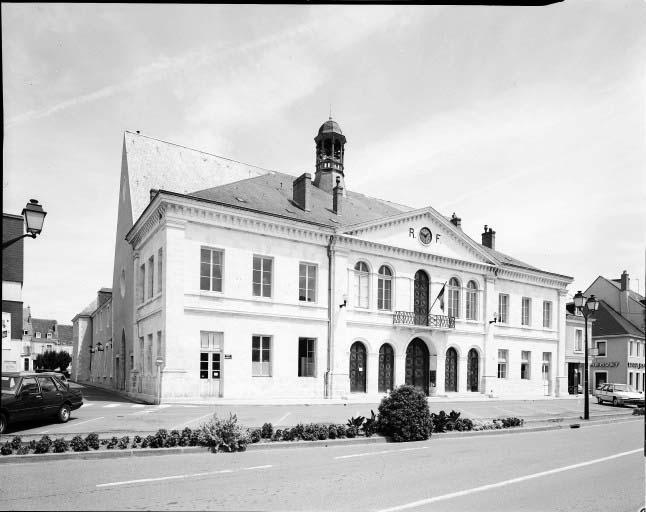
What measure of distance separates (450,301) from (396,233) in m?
6.28

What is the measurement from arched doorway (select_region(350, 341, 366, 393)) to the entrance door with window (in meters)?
7.86

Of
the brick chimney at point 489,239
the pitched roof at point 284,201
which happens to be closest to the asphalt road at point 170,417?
the pitched roof at point 284,201

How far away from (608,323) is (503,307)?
67.2 feet

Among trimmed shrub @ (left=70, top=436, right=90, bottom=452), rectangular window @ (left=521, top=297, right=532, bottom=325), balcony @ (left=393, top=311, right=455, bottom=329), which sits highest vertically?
rectangular window @ (left=521, top=297, right=532, bottom=325)

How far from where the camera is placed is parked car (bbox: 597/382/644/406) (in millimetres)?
35625

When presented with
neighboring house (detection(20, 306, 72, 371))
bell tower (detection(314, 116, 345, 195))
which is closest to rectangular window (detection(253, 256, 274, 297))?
bell tower (detection(314, 116, 345, 195))

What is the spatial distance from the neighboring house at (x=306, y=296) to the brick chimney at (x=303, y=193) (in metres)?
0.09

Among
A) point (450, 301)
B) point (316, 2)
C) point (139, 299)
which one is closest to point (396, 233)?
point (450, 301)

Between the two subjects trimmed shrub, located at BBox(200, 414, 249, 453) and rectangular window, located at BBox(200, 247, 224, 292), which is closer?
trimmed shrub, located at BBox(200, 414, 249, 453)

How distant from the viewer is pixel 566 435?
17.6 m

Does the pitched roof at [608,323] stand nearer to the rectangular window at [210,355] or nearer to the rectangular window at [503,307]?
the rectangular window at [503,307]

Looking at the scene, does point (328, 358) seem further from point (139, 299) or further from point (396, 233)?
point (139, 299)

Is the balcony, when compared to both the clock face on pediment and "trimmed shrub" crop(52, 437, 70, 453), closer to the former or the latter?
the clock face on pediment

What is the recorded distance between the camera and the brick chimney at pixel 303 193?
3189 cm
